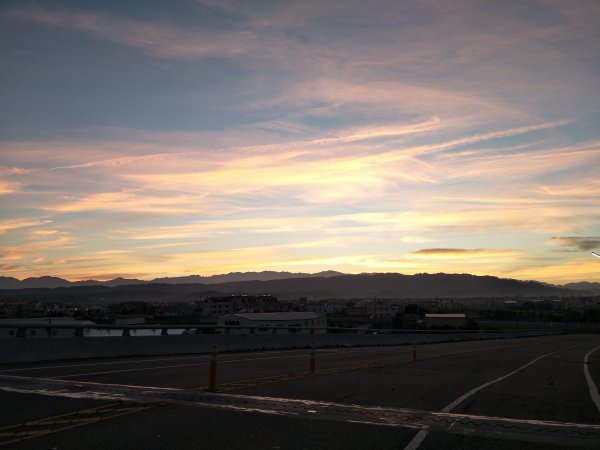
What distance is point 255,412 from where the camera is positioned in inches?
404

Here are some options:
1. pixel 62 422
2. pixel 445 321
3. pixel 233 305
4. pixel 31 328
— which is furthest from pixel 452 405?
pixel 233 305

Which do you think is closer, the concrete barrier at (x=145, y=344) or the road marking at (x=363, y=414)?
the road marking at (x=363, y=414)

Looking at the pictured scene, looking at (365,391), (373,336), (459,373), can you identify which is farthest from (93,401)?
(373,336)

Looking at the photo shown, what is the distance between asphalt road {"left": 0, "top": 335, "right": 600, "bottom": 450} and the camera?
8.36m

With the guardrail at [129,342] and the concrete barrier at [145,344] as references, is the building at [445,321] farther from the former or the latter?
the guardrail at [129,342]

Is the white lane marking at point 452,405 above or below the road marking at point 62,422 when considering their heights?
below

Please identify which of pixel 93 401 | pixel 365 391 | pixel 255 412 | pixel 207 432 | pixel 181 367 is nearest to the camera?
pixel 207 432

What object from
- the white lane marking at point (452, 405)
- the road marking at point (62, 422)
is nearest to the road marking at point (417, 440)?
the white lane marking at point (452, 405)

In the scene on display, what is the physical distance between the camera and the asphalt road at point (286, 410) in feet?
27.4

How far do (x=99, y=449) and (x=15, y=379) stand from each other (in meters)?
7.78

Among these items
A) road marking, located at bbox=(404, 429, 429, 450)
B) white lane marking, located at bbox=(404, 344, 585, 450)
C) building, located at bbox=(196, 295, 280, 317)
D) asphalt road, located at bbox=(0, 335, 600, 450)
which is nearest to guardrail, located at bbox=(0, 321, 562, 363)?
asphalt road, located at bbox=(0, 335, 600, 450)

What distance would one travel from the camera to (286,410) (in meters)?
10.5

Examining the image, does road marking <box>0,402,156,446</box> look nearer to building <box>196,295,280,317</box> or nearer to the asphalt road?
the asphalt road

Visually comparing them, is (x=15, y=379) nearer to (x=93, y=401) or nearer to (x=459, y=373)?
(x=93, y=401)
